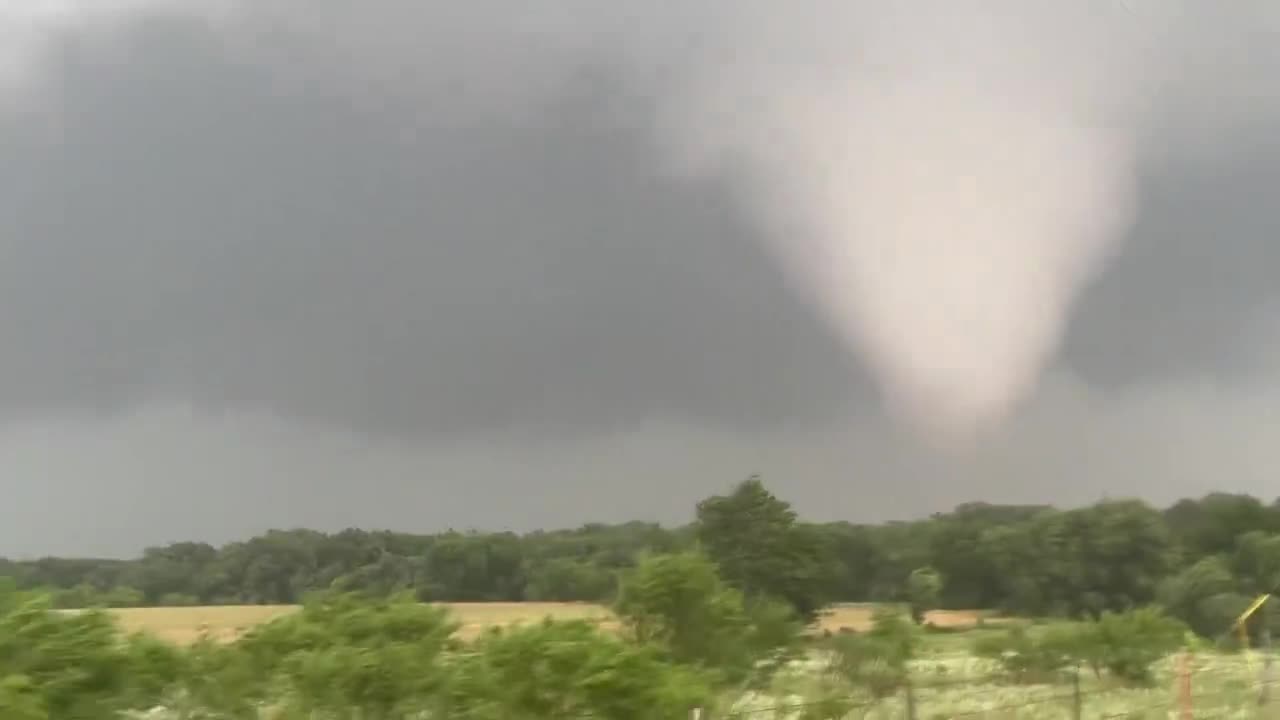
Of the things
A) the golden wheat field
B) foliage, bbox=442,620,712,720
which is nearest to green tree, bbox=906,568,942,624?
the golden wheat field

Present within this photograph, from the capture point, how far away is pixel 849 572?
2667 centimetres

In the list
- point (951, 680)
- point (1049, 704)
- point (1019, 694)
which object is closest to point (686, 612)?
point (951, 680)

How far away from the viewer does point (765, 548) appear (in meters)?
20.8

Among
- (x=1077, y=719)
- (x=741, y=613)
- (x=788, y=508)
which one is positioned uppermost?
(x=788, y=508)

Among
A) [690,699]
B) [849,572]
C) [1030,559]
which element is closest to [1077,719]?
[849,572]

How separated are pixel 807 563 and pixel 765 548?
1.51 meters

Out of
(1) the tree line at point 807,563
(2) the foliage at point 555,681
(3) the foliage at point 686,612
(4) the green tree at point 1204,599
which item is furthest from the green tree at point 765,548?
(4) the green tree at point 1204,599

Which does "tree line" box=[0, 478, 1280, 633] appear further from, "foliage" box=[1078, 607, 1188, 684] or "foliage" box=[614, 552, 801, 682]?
"foliage" box=[1078, 607, 1188, 684]

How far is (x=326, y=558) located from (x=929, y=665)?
42.5 feet

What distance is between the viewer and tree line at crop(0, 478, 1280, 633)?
18094 mm

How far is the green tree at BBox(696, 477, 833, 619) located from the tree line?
0.04m

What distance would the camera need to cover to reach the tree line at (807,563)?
1809 centimetres

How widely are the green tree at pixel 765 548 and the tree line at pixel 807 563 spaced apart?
4cm

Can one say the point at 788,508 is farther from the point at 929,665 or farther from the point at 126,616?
the point at 126,616
